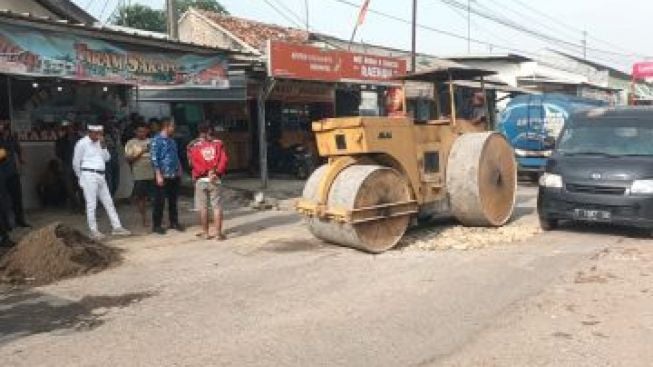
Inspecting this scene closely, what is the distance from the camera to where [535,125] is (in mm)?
19812

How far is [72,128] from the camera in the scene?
47.9 ft

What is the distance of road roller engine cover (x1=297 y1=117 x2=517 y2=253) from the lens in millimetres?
9922

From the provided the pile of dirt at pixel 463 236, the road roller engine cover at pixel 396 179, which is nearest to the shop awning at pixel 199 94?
the road roller engine cover at pixel 396 179

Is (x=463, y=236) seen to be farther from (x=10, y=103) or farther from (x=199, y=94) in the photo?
(x=199, y=94)

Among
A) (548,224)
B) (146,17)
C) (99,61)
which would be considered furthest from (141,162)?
(146,17)

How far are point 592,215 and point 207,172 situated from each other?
17.6 ft

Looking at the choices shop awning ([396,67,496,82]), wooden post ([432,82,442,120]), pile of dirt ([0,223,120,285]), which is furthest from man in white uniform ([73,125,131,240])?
wooden post ([432,82,442,120])

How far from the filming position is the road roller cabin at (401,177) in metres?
9.93

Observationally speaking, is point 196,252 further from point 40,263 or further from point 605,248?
point 605,248

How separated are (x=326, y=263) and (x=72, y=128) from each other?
7.16 meters

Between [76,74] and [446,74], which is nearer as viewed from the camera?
[446,74]

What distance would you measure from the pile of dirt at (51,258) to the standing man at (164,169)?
2157 mm

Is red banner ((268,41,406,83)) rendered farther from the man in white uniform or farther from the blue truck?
the man in white uniform

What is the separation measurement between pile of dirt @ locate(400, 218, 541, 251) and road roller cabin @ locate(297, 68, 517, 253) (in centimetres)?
20
